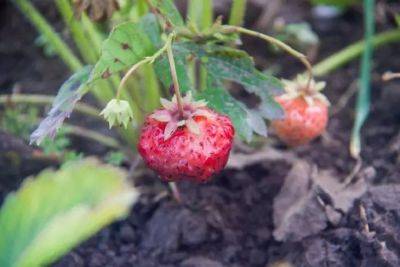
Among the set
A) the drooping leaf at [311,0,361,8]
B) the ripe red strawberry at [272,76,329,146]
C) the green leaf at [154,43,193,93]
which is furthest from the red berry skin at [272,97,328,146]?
the drooping leaf at [311,0,361,8]

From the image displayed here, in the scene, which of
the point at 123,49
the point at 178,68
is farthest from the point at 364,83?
the point at 123,49

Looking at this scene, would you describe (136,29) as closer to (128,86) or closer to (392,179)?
(128,86)

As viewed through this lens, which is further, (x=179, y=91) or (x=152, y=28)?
(x=152, y=28)

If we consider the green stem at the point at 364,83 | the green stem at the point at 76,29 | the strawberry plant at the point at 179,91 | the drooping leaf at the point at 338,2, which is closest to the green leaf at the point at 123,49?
the strawberry plant at the point at 179,91

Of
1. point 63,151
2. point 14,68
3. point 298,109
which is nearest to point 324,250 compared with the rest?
point 298,109

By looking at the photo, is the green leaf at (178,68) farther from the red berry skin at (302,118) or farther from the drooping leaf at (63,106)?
the red berry skin at (302,118)

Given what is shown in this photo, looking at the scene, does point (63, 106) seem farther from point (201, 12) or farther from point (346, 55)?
point (346, 55)
